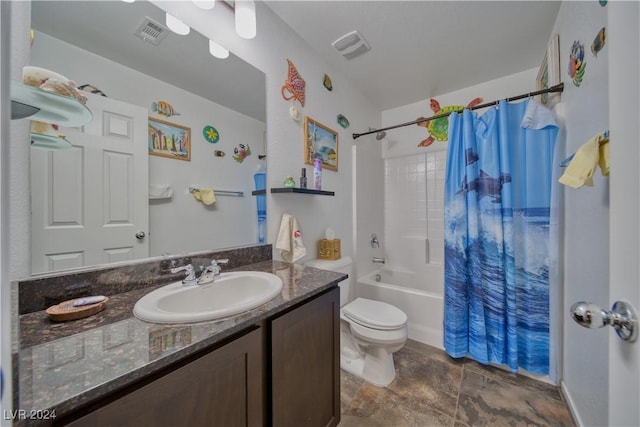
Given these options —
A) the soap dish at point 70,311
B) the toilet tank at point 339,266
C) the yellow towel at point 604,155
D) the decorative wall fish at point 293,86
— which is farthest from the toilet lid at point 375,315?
the decorative wall fish at point 293,86

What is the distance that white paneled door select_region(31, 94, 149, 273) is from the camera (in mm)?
751

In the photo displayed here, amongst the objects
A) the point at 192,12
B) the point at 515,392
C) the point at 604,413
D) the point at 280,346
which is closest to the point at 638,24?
the point at 280,346

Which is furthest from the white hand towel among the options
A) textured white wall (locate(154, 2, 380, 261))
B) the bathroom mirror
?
the bathroom mirror

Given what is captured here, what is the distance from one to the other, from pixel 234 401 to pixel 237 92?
1412 millimetres

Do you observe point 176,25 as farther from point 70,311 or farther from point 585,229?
point 585,229

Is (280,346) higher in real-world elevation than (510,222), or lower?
lower

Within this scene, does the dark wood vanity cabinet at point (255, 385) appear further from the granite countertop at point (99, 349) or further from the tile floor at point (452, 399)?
the tile floor at point (452, 399)

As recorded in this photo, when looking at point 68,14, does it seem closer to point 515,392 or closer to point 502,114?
point 502,114

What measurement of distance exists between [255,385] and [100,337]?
439 mm

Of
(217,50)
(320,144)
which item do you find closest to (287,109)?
(320,144)

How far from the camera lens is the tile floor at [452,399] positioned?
47.7 inches

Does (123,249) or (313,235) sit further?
(313,235)

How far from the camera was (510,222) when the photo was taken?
1542mm

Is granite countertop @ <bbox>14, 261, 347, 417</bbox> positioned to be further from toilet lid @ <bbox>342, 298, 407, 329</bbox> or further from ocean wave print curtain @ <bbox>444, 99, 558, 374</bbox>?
ocean wave print curtain @ <bbox>444, 99, 558, 374</bbox>
